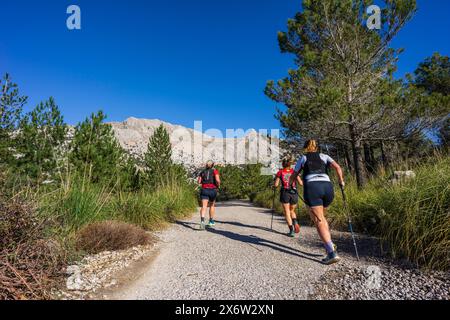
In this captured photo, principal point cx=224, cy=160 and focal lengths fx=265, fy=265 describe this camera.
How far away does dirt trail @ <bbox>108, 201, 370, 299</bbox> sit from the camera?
296cm

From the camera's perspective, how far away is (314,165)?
13.1ft

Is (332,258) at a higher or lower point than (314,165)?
lower

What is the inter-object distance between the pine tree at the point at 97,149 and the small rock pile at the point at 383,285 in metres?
11.1

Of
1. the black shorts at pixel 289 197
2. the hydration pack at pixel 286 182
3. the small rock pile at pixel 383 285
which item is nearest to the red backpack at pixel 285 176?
the hydration pack at pixel 286 182

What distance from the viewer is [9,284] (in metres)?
2.42

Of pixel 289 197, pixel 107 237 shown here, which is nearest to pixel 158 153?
pixel 289 197

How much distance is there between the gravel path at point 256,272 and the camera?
289 cm

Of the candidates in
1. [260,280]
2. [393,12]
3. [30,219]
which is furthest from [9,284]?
[393,12]

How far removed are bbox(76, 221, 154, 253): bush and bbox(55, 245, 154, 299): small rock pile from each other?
0.13 meters

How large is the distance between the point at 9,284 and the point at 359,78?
11.6m

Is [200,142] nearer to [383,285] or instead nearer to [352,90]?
[352,90]

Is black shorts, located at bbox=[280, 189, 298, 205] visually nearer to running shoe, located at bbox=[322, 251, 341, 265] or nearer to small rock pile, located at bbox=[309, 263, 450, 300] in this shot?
running shoe, located at bbox=[322, 251, 341, 265]

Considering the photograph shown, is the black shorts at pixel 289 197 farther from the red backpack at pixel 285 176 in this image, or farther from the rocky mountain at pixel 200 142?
the rocky mountain at pixel 200 142

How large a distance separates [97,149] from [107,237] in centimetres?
1007
